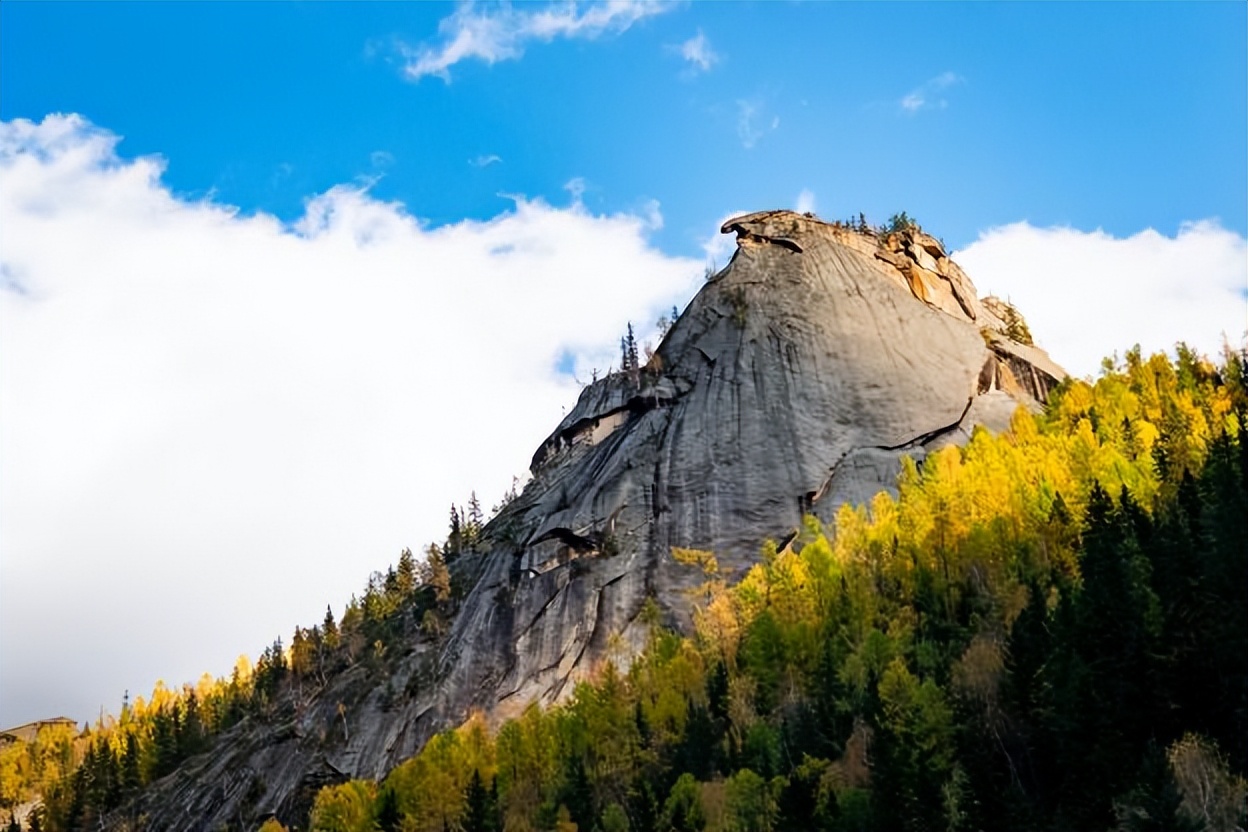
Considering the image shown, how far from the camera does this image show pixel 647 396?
4008 inches

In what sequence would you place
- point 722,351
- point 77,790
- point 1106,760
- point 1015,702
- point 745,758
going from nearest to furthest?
1. point 1106,760
2. point 1015,702
3. point 745,758
4. point 722,351
5. point 77,790

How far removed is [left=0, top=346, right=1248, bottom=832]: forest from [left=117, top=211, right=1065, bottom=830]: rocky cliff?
10.1 feet

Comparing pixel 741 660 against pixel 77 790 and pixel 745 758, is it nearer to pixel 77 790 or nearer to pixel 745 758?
pixel 745 758

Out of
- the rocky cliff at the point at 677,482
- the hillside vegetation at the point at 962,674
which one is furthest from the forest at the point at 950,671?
the rocky cliff at the point at 677,482

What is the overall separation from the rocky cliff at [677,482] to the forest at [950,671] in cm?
307

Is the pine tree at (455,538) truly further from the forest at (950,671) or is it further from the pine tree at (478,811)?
the pine tree at (478,811)

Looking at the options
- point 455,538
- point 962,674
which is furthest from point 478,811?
point 455,538

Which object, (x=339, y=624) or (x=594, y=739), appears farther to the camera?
(x=339, y=624)

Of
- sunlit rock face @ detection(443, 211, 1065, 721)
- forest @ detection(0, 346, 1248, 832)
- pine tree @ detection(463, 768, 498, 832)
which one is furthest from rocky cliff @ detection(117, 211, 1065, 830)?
pine tree @ detection(463, 768, 498, 832)

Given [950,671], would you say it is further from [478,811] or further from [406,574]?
[406,574]

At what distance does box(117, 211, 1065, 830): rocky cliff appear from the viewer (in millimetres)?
87062

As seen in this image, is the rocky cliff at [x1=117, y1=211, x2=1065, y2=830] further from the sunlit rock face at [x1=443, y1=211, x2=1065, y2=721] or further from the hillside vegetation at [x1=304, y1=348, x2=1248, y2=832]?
the hillside vegetation at [x1=304, y1=348, x2=1248, y2=832]

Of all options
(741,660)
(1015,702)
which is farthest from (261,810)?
(1015,702)

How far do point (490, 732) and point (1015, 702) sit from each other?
3993 centimetres
